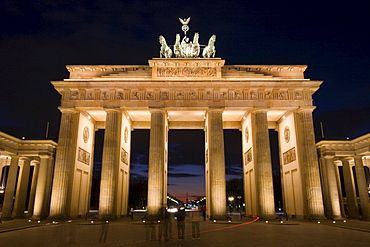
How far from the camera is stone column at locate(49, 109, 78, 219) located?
2819 centimetres

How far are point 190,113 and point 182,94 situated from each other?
132 inches

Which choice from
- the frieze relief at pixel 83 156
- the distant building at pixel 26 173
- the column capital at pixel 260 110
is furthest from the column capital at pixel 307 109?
the distant building at pixel 26 173

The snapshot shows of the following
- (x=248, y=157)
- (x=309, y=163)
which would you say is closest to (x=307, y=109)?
(x=309, y=163)

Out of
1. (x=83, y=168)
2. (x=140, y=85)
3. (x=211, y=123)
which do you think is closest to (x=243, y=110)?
(x=211, y=123)

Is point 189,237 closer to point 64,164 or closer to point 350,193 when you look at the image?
point 64,164

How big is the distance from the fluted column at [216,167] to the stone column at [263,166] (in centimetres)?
357

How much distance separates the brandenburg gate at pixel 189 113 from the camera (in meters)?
29.0

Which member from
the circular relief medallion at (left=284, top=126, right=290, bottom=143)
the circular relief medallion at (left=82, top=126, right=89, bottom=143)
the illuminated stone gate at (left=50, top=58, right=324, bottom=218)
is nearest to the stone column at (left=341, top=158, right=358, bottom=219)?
the illuminated stone gate at (left=50, top=58, right=324, bottom=218)

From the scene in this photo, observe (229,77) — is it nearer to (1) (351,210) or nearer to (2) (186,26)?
Answer: (2) (186,26)

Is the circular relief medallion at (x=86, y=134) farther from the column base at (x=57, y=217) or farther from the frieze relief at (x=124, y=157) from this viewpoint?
the column base at (x=57, y=217)

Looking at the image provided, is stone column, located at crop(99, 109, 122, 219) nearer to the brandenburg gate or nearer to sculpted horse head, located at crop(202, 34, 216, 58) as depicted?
the brandenburg gate

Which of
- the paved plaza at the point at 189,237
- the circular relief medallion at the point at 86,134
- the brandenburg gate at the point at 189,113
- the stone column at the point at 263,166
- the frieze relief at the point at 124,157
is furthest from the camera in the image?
the circular relief medallion at the point at 86,134

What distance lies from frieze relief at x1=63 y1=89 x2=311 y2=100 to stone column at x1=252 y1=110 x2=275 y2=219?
6.88ft

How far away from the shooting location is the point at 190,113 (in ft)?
112
